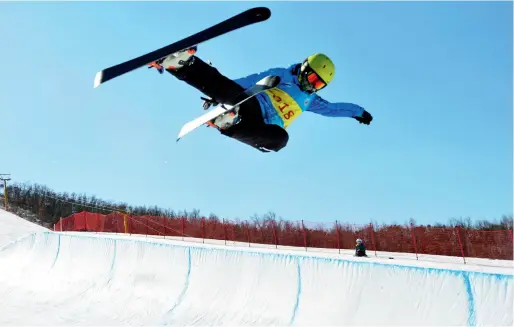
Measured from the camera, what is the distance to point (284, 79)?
5566 millimetres

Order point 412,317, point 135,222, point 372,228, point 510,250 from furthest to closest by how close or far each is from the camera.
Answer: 1. point 135,222
2. point 372,228
3. point 510,250
4. point 412,317

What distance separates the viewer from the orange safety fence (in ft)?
39.2

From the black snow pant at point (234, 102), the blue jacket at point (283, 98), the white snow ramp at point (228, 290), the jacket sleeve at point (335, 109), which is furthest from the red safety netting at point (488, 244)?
the black snow pant at point (234, 102)

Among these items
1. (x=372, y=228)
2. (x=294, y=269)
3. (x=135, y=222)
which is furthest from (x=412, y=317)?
(x=135, y=222)

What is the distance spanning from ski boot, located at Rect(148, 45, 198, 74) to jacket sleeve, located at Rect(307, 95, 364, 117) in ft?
7.74

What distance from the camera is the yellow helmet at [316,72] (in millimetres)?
5391

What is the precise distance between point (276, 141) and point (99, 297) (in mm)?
7495

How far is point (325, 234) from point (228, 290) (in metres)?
7.30

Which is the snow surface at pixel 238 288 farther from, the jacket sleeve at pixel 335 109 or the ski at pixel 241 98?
the ski at pixel 241 98

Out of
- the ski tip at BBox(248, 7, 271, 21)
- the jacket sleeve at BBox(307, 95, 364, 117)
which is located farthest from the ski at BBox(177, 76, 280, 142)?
the jacket sleeve at BBox(307, 95, 364, 117)

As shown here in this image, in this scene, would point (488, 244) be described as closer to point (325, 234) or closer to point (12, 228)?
point (325, 234)

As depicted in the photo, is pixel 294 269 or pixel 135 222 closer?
pixel 294 269

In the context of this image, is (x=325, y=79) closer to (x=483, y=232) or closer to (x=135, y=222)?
(x=483, y=232)

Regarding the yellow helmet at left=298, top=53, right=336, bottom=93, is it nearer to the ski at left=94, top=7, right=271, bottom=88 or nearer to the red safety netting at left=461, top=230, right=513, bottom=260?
the ski at left=94, top=7, right=271, bottom=88
